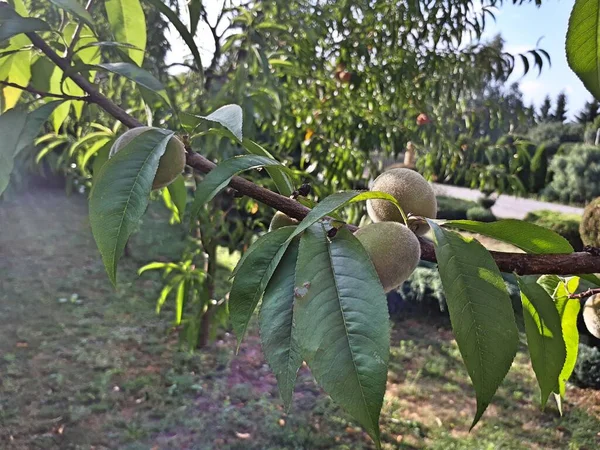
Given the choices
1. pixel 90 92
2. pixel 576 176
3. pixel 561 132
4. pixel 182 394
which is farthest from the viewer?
pixel 561 132

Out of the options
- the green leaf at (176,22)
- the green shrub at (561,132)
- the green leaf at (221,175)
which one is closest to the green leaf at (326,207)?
the green leaf at (221,175)

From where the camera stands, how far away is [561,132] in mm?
25812

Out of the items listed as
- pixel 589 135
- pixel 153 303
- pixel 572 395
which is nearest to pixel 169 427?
pixel 153 303

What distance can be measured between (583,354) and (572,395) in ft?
1.16

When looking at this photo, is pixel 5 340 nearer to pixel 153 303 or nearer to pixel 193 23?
pixel 153 303

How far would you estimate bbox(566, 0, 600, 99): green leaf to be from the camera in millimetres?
472

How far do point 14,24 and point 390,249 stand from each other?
1.90 feet

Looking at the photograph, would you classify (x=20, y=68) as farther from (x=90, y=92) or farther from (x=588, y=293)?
(x=588, y=293)

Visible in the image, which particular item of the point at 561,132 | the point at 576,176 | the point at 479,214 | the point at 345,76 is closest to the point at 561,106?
the point at 561,132

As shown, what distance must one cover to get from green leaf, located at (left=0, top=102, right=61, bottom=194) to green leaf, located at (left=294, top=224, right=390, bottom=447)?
48 cm

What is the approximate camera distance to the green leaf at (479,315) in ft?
1.32

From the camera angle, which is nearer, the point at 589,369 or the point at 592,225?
the point at 592,225

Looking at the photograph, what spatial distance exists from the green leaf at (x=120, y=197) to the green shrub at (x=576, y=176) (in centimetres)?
1780

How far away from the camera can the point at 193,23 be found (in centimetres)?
90
